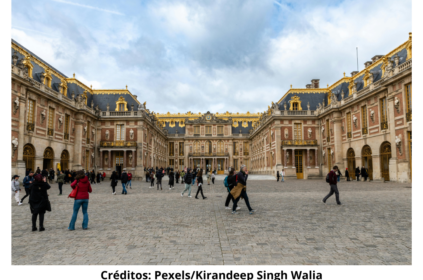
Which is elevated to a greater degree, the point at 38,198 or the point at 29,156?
the point at 29,156

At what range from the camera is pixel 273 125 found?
39.2 metres

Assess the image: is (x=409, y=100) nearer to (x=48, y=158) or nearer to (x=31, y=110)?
(x=31, y=110)

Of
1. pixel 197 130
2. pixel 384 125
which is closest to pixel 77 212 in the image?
pixel 384 125

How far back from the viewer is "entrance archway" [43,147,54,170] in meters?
26.2

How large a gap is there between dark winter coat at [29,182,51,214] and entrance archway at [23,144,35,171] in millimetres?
19232

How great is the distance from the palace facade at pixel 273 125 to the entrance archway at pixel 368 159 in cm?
10

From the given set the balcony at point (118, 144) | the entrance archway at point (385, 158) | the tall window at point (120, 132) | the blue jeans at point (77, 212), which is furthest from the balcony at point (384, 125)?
the tall window at point (120, 132)

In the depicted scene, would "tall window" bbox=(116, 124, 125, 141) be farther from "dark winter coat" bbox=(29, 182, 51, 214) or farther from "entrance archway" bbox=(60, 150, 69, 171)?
"dark winter coat" bbox=(29, 182, 51, 214)

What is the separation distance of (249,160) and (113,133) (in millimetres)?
36589

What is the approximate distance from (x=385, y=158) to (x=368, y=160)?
2682 millimetres
